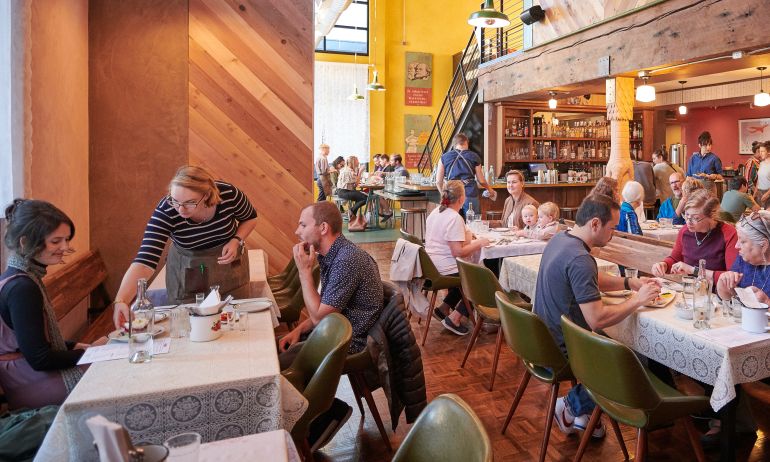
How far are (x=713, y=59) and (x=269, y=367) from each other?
653 cm

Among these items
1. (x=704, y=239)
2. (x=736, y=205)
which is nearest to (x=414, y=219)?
(x=736, y=205)

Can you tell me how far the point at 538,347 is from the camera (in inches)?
107

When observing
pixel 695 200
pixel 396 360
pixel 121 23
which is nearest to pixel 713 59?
pixel 695 200

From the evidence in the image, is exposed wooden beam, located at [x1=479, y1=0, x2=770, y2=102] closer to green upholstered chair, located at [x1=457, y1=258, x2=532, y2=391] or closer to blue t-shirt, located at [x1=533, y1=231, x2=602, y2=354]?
green upholstered chair, located at [x1=457, y1=258, x2=532, y2=391]

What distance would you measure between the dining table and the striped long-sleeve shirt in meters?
0.85

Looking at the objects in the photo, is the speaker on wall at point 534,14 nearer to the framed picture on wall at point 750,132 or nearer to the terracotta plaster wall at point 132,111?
the terracotta plaster wall at point 132,111

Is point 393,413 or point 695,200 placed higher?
point 695,200

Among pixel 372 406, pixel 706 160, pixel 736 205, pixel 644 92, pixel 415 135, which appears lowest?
pixel 372 406

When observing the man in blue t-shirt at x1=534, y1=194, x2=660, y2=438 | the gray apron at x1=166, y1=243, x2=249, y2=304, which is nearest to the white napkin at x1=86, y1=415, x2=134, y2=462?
the gray apron at x1=166, y1=243, x2=249, y2=304

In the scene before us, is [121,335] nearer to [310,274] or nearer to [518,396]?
[310,274]

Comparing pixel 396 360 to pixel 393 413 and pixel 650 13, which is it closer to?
pixel 393 413

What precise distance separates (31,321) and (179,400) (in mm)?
851

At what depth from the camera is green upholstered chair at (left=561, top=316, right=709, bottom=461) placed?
2.16 m

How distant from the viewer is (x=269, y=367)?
6.44 ft
